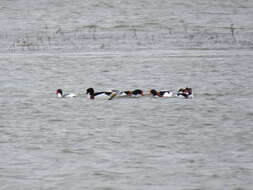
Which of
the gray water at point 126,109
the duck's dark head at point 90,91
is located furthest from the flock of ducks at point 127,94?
the gray water at point 126,109

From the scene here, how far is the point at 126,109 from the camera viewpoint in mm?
13883

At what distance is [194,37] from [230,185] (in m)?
17.3

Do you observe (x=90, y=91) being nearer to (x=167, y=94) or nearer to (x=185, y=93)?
(x=167, y=94)

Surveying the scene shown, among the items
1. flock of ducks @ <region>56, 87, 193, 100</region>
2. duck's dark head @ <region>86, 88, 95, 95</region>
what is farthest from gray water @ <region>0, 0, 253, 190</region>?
duck's dark head @ <region>86, 88, 95, 95</region>

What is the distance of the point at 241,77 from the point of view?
17375 millimetres

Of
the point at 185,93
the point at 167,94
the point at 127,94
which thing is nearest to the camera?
the point at 185,93

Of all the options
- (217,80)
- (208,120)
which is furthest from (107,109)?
(217,80)

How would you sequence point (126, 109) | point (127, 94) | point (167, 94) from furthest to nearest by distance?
1. point (127, 94)
2. point (167, 94)
3. point (126, 109)

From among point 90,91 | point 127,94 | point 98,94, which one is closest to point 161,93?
point 127,94

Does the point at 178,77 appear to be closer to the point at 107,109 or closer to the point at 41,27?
the point at 107,109

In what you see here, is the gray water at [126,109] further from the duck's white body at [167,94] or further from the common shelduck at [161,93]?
the duck's white body at [167,94]

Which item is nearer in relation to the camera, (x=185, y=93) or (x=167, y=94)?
(x=185, y=93)

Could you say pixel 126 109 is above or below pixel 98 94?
below

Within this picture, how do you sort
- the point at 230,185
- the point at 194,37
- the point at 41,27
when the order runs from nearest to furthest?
1. the point at 230,185
2. the point at 194,37
3. the point at 41,27
